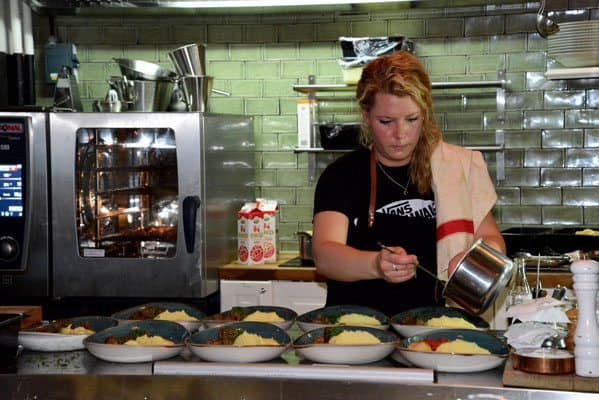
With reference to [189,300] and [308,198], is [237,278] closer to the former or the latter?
[189,300]

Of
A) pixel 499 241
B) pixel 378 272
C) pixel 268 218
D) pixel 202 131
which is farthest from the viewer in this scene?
pixel 268 218

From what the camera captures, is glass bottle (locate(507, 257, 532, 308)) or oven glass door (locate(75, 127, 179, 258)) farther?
oven glass door (locate(75, 127, 179, 258))

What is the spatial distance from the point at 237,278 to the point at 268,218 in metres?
0.40

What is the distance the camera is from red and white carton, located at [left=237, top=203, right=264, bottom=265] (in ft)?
16.9

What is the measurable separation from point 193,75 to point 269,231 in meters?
0.92

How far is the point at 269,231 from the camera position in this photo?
5.22 metres

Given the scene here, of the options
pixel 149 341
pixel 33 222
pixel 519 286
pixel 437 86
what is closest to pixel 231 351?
pixel 149 341

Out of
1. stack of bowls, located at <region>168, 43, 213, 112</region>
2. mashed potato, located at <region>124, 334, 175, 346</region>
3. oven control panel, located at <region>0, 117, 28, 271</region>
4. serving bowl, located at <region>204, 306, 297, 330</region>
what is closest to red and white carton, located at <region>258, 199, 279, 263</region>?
stack of bowls, located at <region>168, 43, 213, 112</region>

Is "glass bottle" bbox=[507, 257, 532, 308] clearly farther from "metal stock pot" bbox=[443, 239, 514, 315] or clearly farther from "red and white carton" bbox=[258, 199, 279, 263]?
"red and white carton" bbox=[258, 199, 279, 263]

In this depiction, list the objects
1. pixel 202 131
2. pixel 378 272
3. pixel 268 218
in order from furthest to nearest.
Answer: pixel 268 218
pixel 202 131
pixel 378 272

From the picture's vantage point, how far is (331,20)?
5.55 meters

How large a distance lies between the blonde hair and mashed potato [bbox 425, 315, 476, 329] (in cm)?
57

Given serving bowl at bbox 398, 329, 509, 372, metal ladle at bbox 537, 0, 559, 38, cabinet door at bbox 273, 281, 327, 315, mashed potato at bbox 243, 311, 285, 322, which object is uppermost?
metal ladle at bbox 537, 0, 559, 38

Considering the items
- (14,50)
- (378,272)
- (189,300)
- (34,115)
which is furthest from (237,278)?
(378,272)
